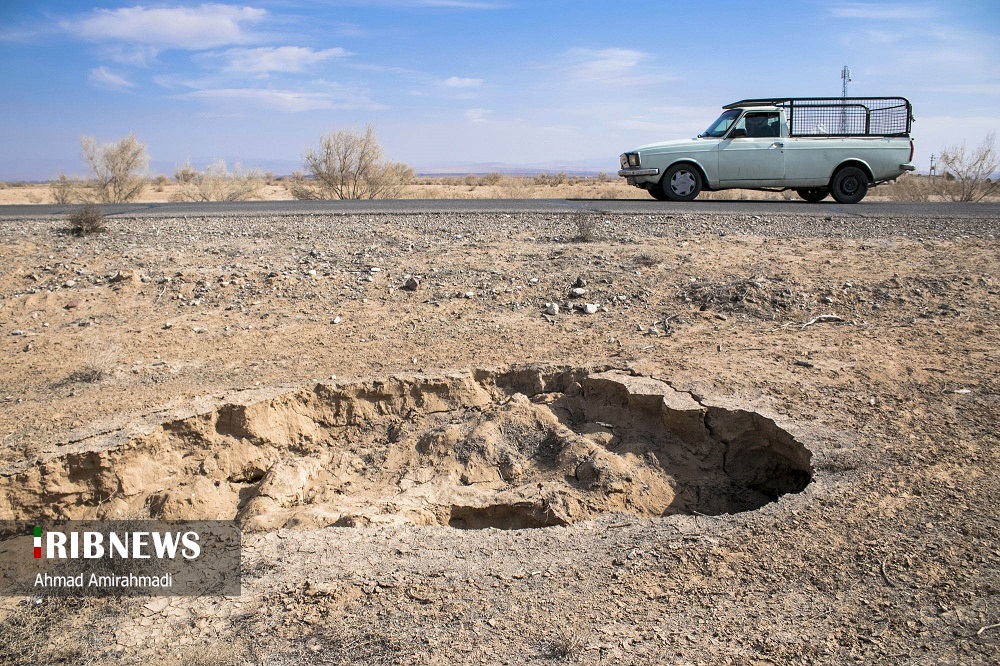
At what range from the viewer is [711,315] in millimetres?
6660

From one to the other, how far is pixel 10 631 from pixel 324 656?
4.66 feet

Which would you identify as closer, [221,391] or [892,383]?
[892,383]

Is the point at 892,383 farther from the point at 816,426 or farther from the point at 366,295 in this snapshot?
the point at 366,295

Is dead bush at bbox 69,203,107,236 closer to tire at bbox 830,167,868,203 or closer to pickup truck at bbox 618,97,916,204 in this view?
pickup truck at bbox 618,97,916,204

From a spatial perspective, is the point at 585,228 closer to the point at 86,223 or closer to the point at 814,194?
the point at 814,194

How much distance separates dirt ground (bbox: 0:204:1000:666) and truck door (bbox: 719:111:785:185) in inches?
127

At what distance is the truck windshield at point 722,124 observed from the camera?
12367mm

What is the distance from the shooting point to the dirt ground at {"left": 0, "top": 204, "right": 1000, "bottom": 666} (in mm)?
2934

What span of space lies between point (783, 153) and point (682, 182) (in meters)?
1.75

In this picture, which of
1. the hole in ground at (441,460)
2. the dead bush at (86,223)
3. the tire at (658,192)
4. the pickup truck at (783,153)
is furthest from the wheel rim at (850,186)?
the dead bush at (86,223)

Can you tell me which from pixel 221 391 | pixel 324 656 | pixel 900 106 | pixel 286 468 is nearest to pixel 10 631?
pixel 324 656

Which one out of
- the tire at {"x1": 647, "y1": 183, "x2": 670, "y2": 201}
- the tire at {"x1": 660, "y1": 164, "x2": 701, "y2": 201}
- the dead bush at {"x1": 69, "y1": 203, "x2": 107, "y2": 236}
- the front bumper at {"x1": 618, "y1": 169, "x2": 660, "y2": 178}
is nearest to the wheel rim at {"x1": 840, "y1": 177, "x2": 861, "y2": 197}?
the tire at {"x1": 660, "y1": 164, "x2": 701, "y2": 201}

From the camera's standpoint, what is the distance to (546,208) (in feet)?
38.9

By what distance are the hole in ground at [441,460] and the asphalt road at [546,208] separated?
20.7 ft
